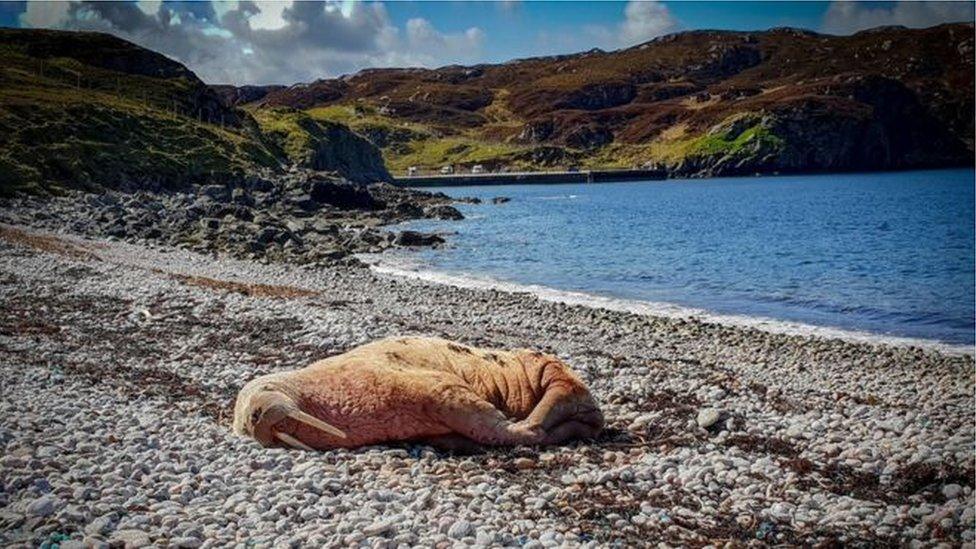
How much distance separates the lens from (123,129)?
8200 cm

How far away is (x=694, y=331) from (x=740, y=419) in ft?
44.1

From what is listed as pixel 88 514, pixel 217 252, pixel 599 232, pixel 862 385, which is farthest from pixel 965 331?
pixel 599 232

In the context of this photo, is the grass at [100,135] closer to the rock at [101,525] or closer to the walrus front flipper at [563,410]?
the walrus front flipper at [563,410]

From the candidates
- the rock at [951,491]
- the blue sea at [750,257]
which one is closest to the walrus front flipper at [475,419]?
the rock at [951,491]

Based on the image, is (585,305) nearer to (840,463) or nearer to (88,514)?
(840,463)

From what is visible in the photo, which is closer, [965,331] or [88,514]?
[88,514]

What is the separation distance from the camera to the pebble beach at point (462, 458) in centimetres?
805

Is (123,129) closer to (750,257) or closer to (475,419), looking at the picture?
(750,257)

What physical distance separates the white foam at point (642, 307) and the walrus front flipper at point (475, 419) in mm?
19115

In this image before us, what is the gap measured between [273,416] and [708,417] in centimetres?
692

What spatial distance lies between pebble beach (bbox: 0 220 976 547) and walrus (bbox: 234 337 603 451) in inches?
11.4

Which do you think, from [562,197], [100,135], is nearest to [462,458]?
[100,135]

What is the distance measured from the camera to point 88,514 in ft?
25.2

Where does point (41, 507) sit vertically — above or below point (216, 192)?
below
